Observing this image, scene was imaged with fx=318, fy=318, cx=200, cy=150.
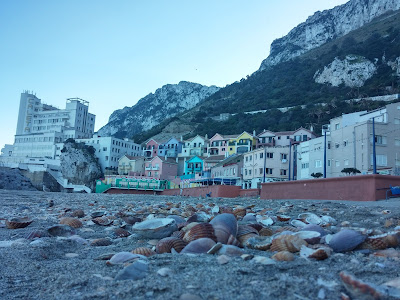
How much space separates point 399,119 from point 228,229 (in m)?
39.2

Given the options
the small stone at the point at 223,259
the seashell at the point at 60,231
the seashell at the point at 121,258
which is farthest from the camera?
the seashell at the point at 60,231

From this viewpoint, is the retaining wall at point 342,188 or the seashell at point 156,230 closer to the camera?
the seashell at point 156,230

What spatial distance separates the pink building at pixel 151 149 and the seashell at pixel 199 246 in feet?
246

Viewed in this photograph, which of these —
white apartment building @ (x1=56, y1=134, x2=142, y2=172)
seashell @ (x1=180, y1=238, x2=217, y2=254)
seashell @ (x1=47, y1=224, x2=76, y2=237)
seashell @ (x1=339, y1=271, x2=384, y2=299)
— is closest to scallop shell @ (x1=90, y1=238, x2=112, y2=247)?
seashell @ (x1=47, y1=224, x2=76, y2=237)

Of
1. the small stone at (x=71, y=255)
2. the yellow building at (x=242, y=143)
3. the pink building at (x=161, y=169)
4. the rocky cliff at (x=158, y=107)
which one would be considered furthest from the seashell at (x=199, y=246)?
the rocky cliff at (x=158, y=107)

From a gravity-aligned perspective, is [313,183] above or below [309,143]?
below

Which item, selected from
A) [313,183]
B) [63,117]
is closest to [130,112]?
[63,117]

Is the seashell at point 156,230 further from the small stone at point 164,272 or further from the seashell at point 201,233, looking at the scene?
the small stone at point 164,272

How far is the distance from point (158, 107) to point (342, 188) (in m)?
164

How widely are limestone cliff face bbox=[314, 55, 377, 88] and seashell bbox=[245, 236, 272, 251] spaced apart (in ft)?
291

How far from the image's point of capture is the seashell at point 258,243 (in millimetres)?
3485

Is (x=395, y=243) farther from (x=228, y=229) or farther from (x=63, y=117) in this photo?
(x=63, y=117)

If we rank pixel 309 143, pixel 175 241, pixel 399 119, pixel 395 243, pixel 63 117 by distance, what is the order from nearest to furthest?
1. pixel 395 243
2. pixel 175 241
3. pixel 399 119
4. pixel 309 143
5. pixel 63 117

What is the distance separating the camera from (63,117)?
96.8 metres
